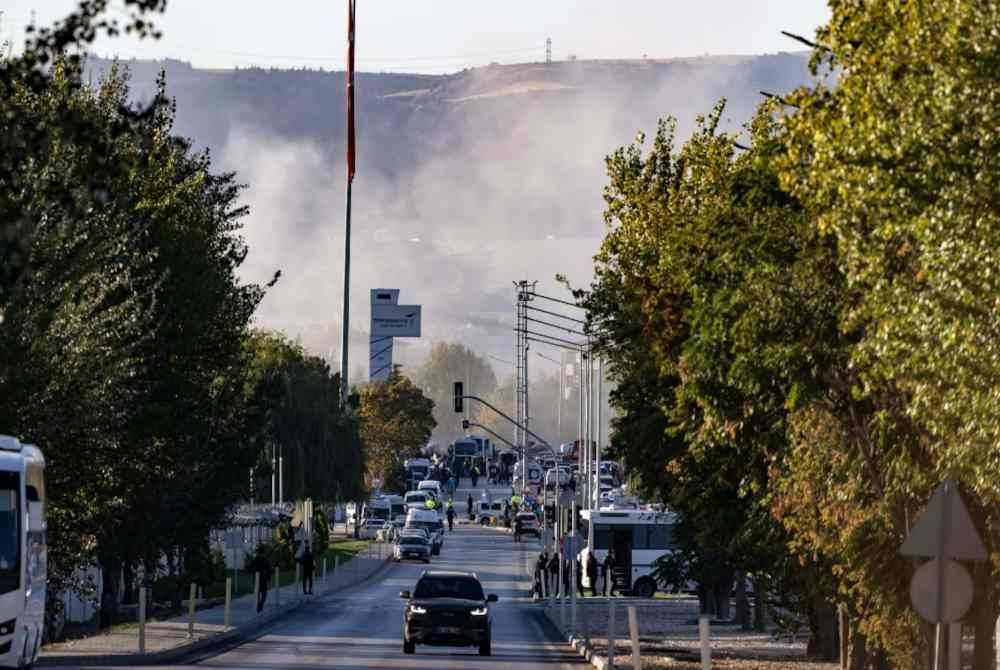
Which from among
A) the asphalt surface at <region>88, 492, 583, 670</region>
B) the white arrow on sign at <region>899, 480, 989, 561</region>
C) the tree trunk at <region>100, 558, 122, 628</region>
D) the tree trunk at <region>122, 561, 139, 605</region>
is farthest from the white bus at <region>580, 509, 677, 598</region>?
the white arrow on sign at <region>899, 480, 989, 561</region>

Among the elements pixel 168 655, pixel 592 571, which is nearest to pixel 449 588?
pixel 168 655

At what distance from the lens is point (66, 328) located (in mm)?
36406

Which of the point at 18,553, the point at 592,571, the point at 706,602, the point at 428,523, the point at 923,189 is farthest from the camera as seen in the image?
the point at 428,523

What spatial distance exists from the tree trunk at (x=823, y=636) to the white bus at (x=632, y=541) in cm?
4098

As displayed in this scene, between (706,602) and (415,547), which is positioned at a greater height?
(415,547)

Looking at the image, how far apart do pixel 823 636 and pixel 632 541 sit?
4282 centimetres

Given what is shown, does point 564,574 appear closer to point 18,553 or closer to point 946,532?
point 18,553

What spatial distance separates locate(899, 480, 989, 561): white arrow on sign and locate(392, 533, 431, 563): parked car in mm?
91433

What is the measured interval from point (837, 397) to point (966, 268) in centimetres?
1001

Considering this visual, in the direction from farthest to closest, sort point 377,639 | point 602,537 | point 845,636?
1. point 602,537
2. point 377,639
3. point 845,636

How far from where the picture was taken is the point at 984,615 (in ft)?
89.9

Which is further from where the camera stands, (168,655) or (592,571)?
(592,571)

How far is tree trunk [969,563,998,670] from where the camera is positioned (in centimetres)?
2710

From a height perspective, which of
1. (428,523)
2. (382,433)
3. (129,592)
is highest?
(382,433)
